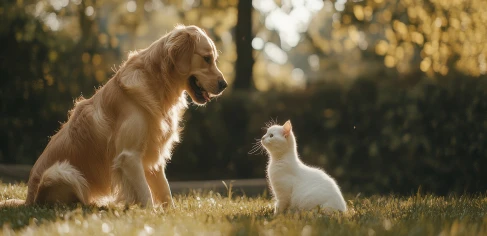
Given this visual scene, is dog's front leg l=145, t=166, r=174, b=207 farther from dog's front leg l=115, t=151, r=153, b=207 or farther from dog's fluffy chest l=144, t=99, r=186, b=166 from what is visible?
dog's front leg l=115, t=151, r=153, b=207

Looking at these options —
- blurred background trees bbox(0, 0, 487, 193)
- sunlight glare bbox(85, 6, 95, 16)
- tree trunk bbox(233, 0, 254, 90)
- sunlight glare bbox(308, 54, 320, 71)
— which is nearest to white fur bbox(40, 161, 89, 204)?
blurred background trees bbox(0, 0, 487, 193)

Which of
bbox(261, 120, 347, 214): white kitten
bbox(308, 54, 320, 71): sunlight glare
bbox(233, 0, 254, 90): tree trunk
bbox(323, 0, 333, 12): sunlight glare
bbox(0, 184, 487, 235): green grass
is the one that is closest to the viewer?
bbox(0, 184, 487, 235): green grass

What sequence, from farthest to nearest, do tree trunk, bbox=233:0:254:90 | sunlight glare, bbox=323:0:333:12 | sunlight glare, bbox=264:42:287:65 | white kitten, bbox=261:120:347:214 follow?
sunlight glare, bbox=264:42:287:65 < sunlight glare, bbox=323:0:333:12 < tree trunk, bbox=233:0:254:90 < white kitten, bbox=261:120:347:214

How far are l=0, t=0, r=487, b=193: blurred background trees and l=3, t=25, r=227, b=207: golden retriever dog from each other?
2103 mm

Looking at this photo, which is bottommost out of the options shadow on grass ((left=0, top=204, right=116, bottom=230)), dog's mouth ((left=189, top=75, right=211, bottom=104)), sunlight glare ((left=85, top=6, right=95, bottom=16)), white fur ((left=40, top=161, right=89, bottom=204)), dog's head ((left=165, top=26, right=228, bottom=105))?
shadow on grass ((left=0, top=204, right=116, bottom=230))

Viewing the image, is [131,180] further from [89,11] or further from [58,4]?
[89,11]

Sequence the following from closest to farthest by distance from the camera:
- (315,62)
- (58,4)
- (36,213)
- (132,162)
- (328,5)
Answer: (36,213)
(132,162)
(328,5)
(58,4)
(315,62)

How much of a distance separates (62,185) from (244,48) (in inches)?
310

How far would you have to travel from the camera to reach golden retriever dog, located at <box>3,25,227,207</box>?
5.36 m

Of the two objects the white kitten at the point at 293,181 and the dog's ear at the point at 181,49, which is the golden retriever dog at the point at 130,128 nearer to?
the dog's ear at the point at 181,49

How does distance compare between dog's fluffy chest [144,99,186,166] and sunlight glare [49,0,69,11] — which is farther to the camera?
sunlight glare [49,0,69,11]

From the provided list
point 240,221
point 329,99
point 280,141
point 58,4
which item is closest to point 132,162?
point 240,221

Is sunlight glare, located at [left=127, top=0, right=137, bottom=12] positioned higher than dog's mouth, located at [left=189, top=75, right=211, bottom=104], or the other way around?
sunlight glare, located at [left=127, top=0, right=137, bottom=12]

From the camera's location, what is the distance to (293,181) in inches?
218
